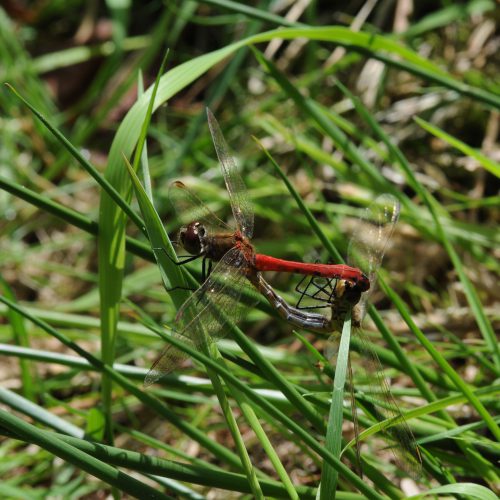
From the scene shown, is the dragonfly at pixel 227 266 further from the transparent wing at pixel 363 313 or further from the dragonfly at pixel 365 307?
the transparent wing at pixel 363 313

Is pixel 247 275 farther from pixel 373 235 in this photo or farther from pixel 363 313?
pixel 373 235

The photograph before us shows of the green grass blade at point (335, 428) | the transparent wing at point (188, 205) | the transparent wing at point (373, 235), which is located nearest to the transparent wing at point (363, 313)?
the transparent wing at point (373, 235)

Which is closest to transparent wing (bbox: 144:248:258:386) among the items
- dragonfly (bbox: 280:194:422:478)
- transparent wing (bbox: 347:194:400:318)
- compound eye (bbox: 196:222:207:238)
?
compound eye (bbox: 196:222:207:238)

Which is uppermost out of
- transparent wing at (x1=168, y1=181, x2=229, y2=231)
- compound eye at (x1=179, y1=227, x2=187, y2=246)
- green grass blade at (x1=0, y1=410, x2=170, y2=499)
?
transparent wing at (x1=168, y1=181, x2=229, y2=231)

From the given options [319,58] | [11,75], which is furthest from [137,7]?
[319,58]

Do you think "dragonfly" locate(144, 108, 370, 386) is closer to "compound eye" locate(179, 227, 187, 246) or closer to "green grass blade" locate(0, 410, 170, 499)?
"compound eye" locate(179, 227, 187, 246)

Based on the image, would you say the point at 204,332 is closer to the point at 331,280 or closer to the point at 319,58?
the point at 331,280

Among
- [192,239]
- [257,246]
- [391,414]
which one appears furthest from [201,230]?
[257,246]

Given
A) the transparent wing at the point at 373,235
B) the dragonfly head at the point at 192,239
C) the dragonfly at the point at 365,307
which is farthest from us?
the transparent wing at the point at 373,235
